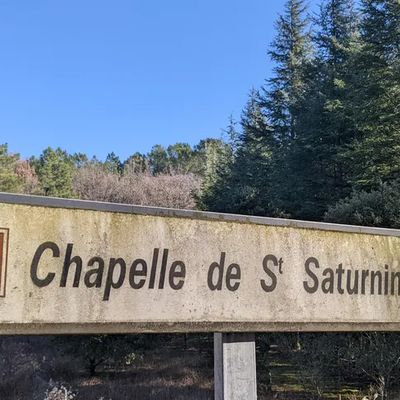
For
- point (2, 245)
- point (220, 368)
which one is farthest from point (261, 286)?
point (2, 245)

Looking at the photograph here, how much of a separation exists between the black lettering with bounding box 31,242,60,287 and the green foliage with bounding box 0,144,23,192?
33163 millimetres

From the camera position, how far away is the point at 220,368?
401 cm

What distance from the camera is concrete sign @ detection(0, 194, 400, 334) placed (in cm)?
337

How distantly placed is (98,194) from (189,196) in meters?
9.92

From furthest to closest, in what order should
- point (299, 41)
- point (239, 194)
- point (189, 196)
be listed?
point (189, 196), point (299, 41), point (239, 194)

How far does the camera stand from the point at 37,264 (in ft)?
11.1

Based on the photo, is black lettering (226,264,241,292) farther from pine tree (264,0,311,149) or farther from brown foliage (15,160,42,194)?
brown foliage (15,160,42,194)

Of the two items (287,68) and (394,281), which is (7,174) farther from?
(394,281)

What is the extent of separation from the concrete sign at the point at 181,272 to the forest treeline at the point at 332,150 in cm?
620

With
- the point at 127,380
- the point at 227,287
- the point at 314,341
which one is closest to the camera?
the point at 227,287

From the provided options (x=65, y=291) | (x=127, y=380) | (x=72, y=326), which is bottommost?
(x=127, y=380)

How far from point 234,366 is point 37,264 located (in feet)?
5.75

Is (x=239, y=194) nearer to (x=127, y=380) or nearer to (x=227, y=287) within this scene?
(x=127, y=380)

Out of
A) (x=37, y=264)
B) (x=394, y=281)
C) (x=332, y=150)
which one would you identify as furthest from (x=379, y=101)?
(x=37, y=264)
